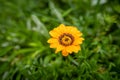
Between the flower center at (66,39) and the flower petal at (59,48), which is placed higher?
the flower center at (66,39)

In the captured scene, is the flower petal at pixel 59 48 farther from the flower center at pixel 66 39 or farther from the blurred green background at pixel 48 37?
the blurred green background at pixel 48 37

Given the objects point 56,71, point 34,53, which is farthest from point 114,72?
point 34,53

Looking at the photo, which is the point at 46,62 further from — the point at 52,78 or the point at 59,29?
the point at 59,29

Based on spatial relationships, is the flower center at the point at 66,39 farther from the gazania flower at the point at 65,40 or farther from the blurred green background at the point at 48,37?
the blurred green background at the point at 48,37

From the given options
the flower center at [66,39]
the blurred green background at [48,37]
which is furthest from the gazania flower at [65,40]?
the blurred green background at [48,37]

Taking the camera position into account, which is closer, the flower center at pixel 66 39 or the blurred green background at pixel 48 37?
the flower center at pixel 66 39

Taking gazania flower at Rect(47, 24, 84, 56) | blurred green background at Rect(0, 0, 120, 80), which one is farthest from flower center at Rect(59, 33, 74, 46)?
blurred green background at Rect(0, 0, 120, 80)
